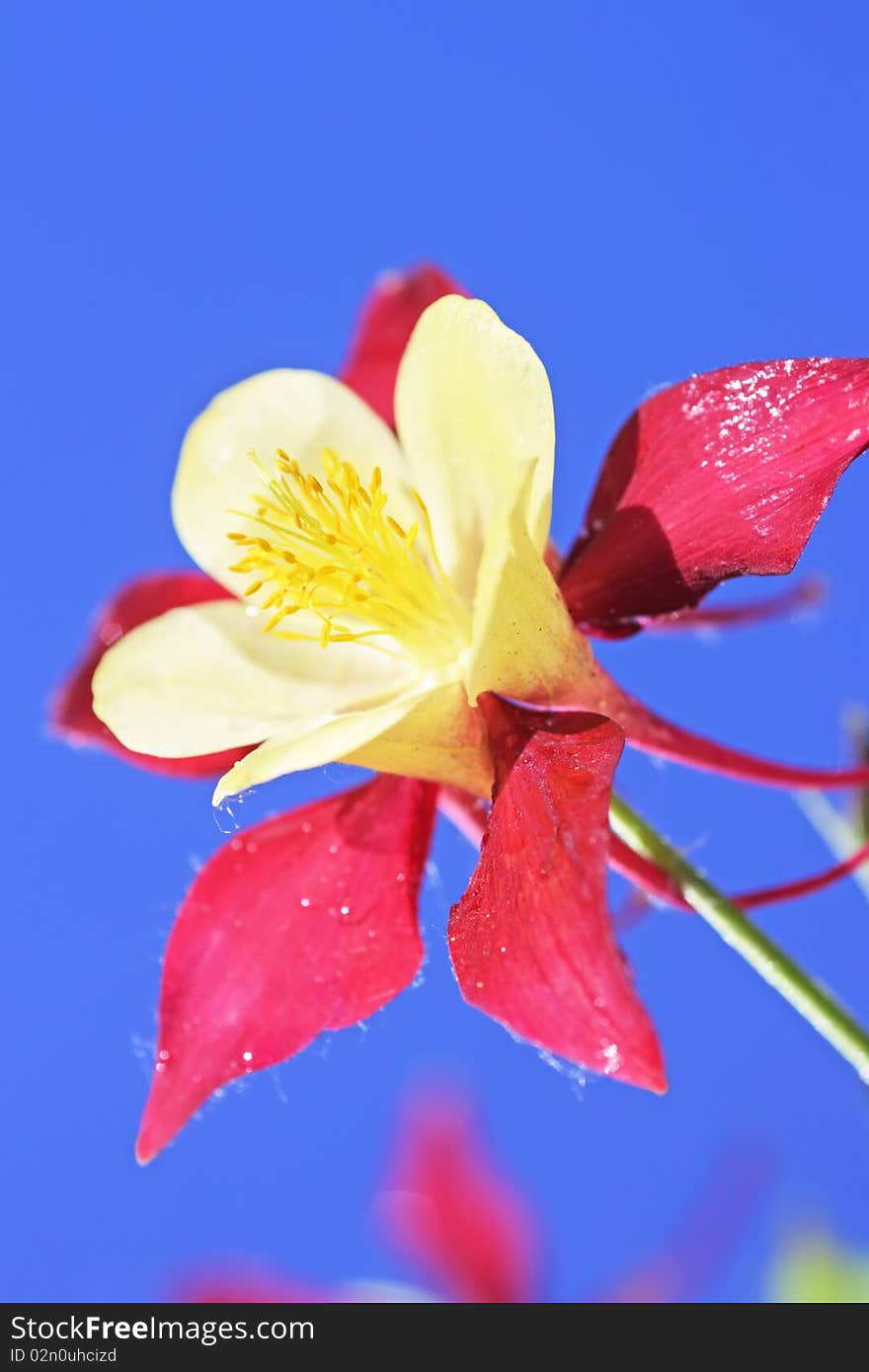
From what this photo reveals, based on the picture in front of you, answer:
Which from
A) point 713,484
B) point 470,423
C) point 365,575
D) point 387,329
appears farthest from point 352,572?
point 387,329

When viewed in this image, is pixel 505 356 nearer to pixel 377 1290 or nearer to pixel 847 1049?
pixel 847 1049

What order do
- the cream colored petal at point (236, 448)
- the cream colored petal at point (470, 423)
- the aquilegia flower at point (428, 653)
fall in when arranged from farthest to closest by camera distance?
the cream colored petal at point (236, 448), the cream colored petal at point (470, 423), the aquilegia flower at point (428, 653)

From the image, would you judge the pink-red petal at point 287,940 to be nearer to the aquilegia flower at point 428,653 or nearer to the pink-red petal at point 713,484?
the aquilegia flower at point 428,653

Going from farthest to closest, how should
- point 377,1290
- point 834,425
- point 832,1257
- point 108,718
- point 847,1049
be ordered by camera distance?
1. point 832,1257
2. point 377,1290
3. point 108,718
4. point 834,425
5. point 847,1049

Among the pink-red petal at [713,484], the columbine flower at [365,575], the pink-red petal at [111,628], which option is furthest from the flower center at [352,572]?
the pink-red petal at [111,628]

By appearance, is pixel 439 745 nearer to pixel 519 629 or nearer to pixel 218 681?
pixel 519 629
